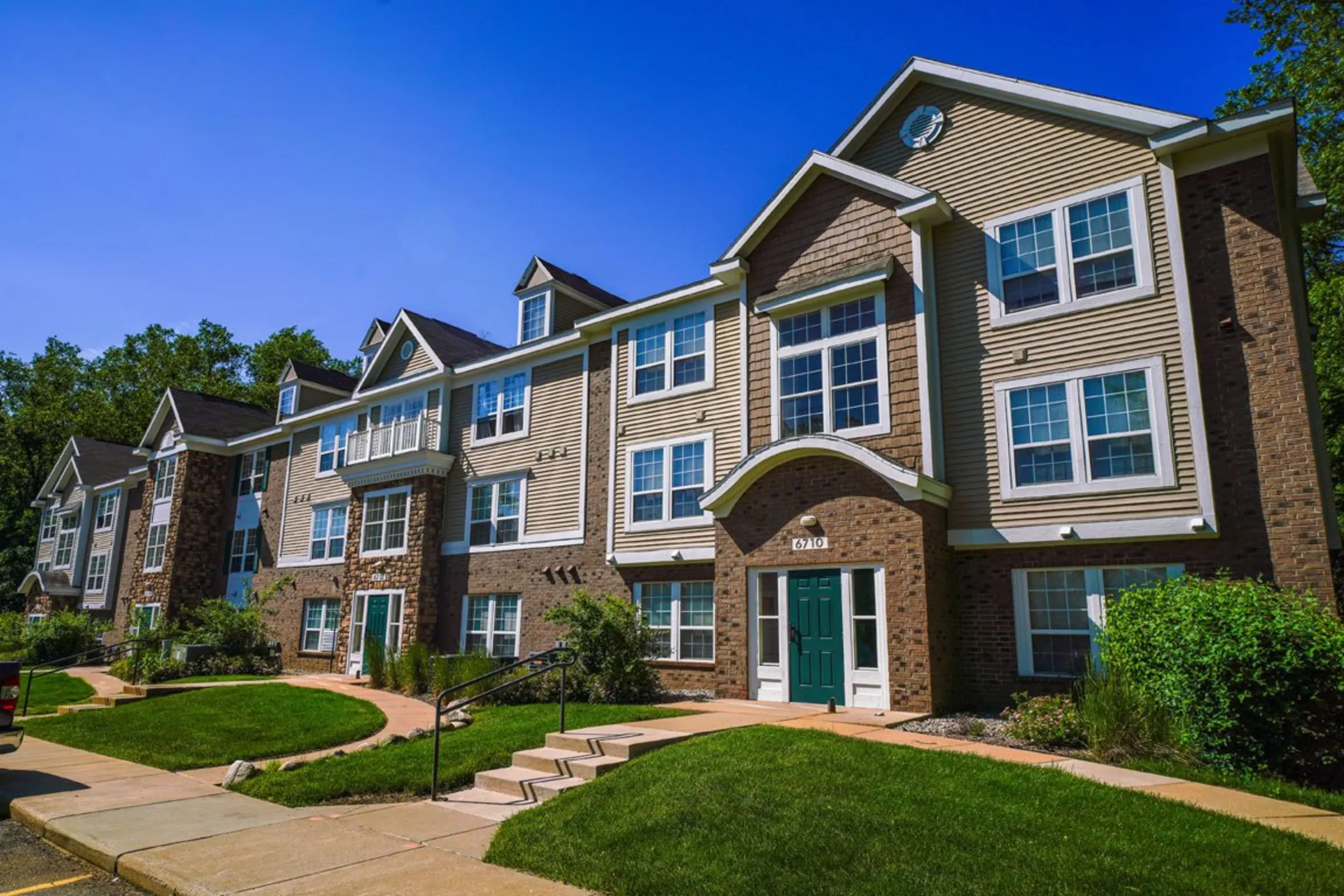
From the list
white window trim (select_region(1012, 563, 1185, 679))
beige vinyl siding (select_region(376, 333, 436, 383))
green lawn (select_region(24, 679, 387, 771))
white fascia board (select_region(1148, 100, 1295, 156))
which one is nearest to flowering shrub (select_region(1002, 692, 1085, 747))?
white window trim (select_region(1012, 563, 1185, 679))

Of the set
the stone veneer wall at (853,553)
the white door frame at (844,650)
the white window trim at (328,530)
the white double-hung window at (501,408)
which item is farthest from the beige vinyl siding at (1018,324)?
the white window trim at (328,530)

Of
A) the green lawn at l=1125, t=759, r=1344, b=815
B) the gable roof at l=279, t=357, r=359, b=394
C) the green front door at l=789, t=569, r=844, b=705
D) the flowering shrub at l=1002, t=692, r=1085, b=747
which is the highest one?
the gable roof at l=279, t=357, r=359, b=394

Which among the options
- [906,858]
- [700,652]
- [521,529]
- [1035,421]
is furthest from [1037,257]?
[521,529]

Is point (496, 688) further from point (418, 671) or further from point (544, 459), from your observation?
point (544, 459)

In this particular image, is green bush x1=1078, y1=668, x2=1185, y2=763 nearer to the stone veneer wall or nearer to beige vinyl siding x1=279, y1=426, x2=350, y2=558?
the stone veneer wall

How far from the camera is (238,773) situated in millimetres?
9891

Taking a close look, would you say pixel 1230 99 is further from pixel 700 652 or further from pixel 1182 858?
pixel 1182 858

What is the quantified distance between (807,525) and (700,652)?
14.6 ft

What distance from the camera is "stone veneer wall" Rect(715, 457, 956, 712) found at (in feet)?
41.9

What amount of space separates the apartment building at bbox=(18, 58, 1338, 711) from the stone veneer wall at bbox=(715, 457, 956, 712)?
0.04 m

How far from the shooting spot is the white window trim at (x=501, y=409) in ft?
72.2

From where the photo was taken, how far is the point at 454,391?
24.4m

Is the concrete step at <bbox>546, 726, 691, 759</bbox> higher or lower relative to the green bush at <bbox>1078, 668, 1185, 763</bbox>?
lower

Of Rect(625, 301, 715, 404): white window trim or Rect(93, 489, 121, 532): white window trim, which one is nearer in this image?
Rect(625, 301, 715, 404): white window trim
